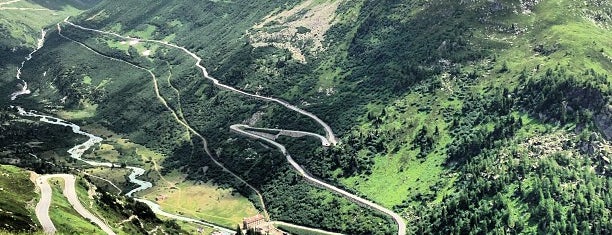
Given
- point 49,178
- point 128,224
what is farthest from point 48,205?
point 49,178

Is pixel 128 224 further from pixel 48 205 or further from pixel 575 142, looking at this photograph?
pixel 575 142

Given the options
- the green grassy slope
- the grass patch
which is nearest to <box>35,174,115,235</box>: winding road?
the grass patch

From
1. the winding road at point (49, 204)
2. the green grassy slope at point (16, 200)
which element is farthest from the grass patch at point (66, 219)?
the green grassy slope at point (16, 200)

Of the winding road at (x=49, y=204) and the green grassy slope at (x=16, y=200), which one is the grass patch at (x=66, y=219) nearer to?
the winding road at (x=49, y=204)

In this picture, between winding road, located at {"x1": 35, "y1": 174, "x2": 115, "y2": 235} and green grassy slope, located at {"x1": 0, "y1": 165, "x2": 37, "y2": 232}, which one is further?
winding road, located at {"x1": 35, "y1": 174, "x2": 115, "y2": 235}

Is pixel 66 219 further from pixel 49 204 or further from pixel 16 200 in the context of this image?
pixel 49 204

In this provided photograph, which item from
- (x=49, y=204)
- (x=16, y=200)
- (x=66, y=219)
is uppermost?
(x=16, y=200)

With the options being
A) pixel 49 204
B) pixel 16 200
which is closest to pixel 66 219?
pixel 16 200

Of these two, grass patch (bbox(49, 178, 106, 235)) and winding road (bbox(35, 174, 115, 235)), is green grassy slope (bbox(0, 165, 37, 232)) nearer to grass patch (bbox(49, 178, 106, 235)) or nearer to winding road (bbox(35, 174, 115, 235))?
winding road (bbox(35, 174, 115, 235))
